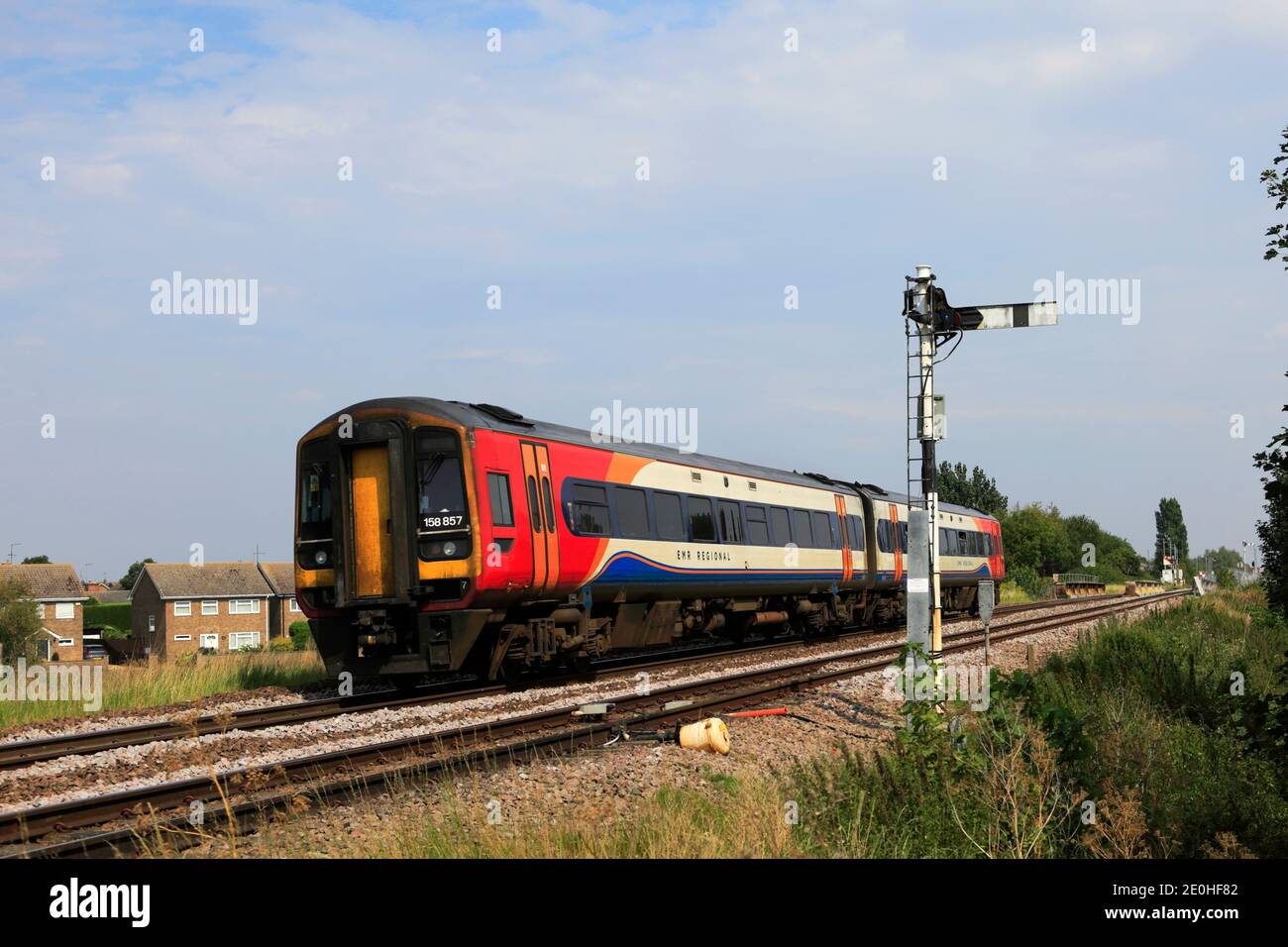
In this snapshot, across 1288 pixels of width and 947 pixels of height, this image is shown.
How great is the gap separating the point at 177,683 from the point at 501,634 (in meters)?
4.88

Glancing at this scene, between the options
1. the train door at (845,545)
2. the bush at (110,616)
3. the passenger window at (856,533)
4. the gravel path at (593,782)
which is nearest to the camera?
the gravel path at (593,782)

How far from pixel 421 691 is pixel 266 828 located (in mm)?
8365

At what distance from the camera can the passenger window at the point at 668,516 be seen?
18.5 m

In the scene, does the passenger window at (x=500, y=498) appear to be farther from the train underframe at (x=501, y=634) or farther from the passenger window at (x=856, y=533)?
the passenger window at (x=856, y=533)

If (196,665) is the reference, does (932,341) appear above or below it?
above

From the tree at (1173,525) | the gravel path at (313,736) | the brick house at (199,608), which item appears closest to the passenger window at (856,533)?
the gravel path at (313,736)

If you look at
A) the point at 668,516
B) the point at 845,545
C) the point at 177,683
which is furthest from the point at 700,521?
the point at 177,683

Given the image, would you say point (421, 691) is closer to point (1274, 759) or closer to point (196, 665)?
point (196, 665)

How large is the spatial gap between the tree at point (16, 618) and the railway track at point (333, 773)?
45.9 metres

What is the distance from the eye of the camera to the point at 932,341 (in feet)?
42.5

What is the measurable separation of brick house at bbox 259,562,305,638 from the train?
65.0 m

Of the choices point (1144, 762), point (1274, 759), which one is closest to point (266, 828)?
point (1144, 762)

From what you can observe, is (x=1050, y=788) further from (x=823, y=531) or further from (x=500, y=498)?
(x=823, y=531)

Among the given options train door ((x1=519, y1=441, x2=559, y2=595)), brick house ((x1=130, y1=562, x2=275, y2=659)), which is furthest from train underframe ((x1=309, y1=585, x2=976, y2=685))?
brick house ((x1=130, y1=562, x2=275, y2=659))
